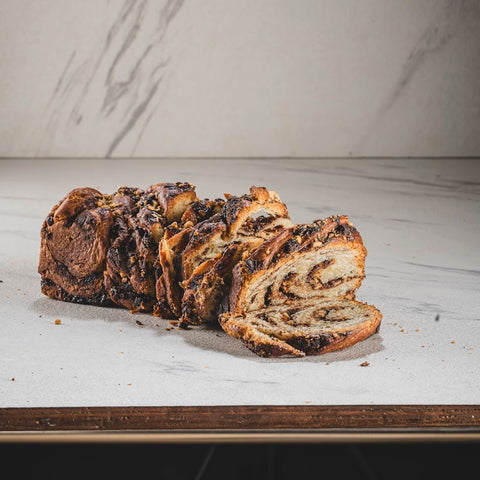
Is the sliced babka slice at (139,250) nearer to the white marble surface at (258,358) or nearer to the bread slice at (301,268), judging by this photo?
the white marble surface at (258,358)

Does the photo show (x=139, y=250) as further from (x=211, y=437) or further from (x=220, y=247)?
(x=211, y=437)

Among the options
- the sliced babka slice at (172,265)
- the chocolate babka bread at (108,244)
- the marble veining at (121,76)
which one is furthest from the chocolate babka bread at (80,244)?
the marble veining at (121,76)

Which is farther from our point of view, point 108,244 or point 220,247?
point 108,244

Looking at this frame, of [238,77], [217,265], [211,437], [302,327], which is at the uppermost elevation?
[238,77]

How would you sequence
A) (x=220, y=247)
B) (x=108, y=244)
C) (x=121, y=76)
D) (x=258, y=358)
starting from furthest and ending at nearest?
(x=121, y=76), (x=108, y=244), (x=220, y=247), (x=258, y=358)

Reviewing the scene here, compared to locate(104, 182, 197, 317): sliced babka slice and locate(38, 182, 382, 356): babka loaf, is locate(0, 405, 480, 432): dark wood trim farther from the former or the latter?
locate(104, 182, 197, 317): sliced babka slice

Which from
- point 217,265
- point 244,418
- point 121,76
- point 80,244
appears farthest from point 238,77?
point 244,418
